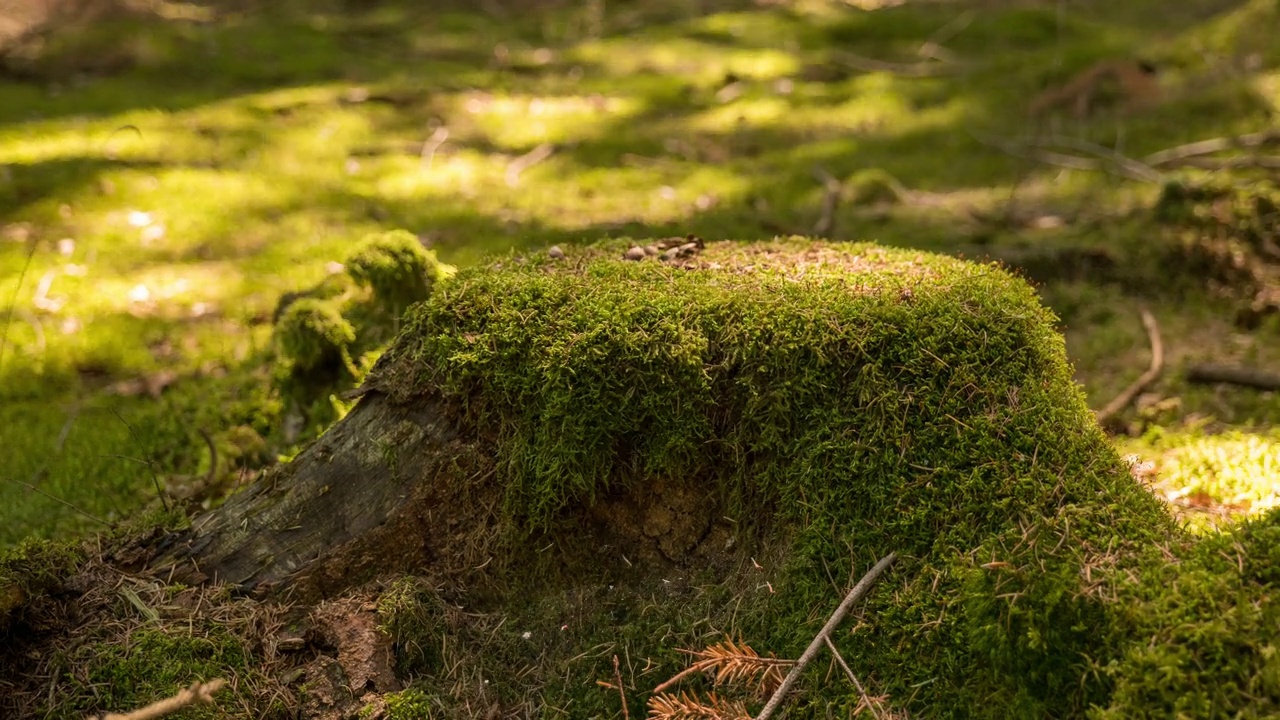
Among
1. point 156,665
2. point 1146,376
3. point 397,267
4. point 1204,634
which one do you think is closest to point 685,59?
point 1146,376

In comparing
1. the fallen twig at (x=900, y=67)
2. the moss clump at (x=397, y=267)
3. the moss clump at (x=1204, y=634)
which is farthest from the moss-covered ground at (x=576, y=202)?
the moss clump at (x=397, y=267)

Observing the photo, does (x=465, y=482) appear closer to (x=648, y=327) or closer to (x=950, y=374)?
(x=648, y=327)

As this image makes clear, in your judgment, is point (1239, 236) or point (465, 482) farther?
point (1239, 236)

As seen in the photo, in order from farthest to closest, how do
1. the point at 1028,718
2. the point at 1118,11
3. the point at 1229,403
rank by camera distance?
the point at 1118,11 → the point at 1229,403 → the point at 1028,718

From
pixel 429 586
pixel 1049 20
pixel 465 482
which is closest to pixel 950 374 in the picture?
pixel 465 482

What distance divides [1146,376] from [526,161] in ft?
24.4

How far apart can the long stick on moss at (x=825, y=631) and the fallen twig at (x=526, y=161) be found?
7806 mm

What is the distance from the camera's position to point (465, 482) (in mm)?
3484

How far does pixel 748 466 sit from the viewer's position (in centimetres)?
331

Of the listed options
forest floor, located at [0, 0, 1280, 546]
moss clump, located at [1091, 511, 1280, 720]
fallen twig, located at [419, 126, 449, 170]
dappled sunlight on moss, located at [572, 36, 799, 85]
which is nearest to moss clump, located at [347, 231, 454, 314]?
forest floor, located at [0, 0, 1280, 546]

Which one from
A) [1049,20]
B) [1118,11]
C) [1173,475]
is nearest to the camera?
[1173,475]

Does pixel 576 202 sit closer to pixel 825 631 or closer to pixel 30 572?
pixel 30 572

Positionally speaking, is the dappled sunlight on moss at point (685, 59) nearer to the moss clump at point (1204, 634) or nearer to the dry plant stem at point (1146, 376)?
the dry plant stem at point (1146, 376)

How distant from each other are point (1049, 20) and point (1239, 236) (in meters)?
11.3
